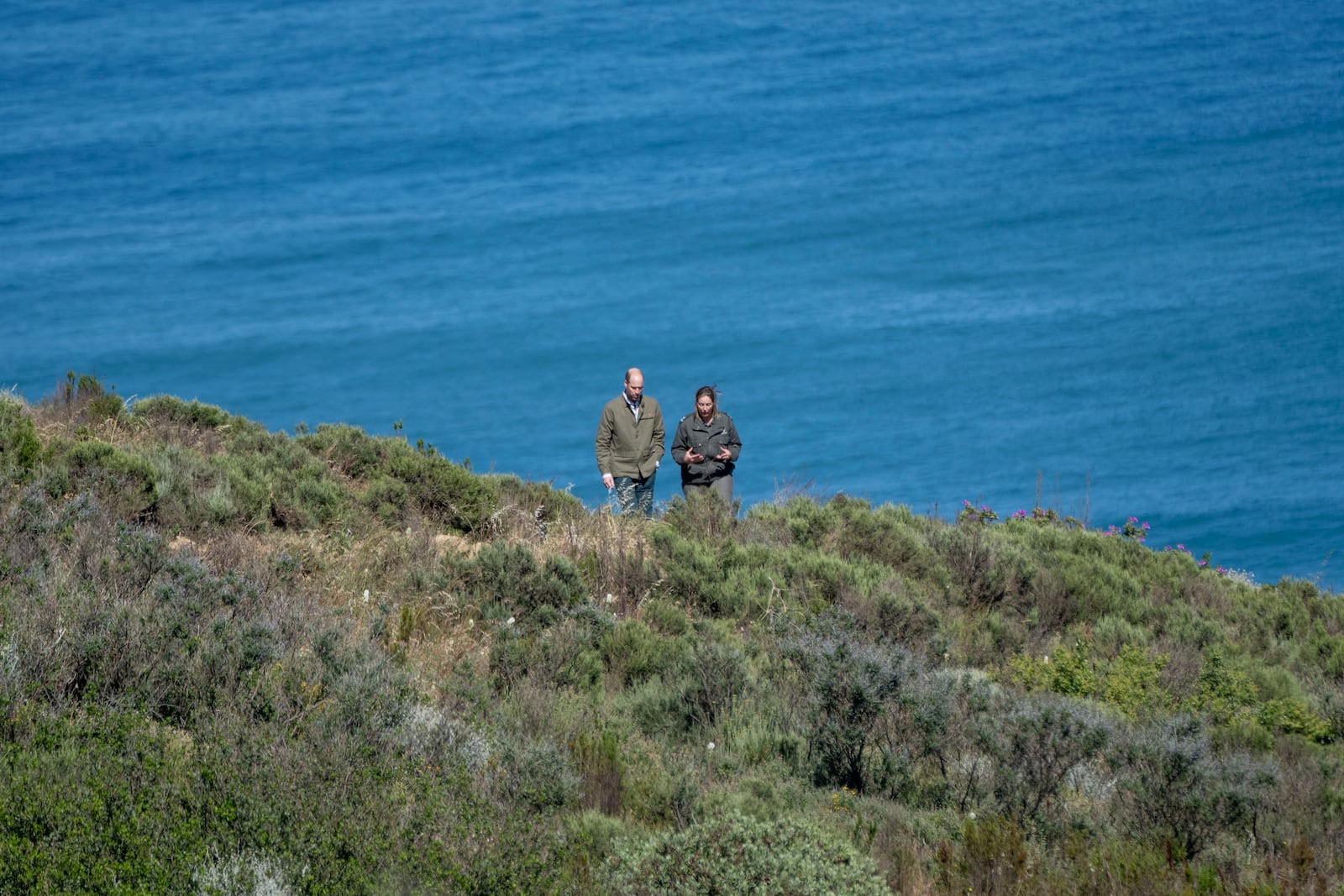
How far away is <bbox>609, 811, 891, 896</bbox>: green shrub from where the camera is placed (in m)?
5.11

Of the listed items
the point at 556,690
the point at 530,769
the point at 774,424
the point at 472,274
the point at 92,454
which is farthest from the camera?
the point at 472,274

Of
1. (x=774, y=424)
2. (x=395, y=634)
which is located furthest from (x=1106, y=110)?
(x=395, y=634)

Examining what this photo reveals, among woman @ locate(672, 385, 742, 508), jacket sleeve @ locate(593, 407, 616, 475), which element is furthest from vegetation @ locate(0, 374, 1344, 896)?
jacket sleeve @ locate(593, 407, 616, 475)

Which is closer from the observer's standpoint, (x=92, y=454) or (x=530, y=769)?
(x=530, y=769)

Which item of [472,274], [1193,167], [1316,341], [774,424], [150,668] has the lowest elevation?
[150,668]

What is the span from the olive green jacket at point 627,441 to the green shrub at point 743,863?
7156mm

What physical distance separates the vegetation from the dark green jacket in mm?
649

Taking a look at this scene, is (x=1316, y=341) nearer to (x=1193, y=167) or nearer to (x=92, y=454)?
(x=1193, y=167)

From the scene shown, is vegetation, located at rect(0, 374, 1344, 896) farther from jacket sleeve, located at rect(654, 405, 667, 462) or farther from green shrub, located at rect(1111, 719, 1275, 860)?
jacket sleeve, located at rect(654, 405, 667, 462)

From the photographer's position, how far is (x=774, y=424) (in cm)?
4775

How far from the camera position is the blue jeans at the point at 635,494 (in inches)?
472

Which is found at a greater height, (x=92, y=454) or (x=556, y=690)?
(x=92, y=454)

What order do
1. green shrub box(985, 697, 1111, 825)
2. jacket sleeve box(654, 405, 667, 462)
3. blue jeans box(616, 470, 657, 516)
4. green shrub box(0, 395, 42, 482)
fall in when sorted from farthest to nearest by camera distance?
jacket sleeve box(654, 405, 667, 462)
blue jeans box(616, 470, 657, 516)
green shrub box(0, 395, 42, 482)
green shrub box(985, 697, 1111, 825)

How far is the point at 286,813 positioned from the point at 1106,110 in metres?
63.4
